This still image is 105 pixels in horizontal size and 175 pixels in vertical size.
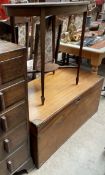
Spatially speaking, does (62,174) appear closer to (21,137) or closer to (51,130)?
(51,130)

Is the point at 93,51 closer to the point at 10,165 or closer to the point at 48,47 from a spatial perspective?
the point at 48,47

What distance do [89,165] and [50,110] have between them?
548 millimetres

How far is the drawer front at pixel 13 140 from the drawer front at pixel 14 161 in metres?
0.05

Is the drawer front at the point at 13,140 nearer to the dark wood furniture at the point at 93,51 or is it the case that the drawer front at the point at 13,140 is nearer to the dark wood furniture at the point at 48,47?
the dark wood furniture at the point at 48,47

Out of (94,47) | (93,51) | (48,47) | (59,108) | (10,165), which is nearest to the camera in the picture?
(10,165)

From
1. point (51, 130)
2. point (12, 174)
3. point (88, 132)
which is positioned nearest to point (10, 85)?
point (51, 130)

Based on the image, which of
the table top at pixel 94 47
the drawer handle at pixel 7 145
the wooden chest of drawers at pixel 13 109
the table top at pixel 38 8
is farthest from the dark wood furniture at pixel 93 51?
the drawer handle at pixel 7 145

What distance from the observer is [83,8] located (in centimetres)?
137

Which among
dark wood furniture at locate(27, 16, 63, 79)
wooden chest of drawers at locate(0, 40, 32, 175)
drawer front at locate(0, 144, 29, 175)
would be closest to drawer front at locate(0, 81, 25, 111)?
wooden chest of drawers at locate(0, 40, 32, 175)

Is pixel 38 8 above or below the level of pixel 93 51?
above

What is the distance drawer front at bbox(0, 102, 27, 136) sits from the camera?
98 cm

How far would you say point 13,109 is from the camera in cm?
101

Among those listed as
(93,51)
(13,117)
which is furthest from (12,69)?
(93,51)

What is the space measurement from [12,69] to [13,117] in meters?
0.29
